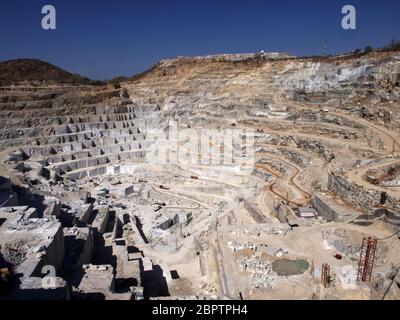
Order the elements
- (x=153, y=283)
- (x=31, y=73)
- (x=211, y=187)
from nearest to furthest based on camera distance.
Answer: (x=153, y=283)
(x=211, y=187)
(x=31, y=73)

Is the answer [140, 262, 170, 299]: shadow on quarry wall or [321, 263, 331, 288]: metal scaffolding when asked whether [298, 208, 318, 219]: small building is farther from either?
[140, 262, 170, 299]: shadow on quarry wall

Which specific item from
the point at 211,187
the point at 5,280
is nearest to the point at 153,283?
the point at 5,280

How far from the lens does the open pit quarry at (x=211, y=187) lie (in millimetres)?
11602

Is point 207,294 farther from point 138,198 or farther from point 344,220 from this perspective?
point 138,198

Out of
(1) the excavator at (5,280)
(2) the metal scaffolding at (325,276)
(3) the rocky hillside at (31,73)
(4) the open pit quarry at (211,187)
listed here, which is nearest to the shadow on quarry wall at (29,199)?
(4) the open pit quarry at (211,187)

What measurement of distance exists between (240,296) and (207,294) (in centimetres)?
171

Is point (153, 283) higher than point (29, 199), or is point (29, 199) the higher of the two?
point (29, 199)

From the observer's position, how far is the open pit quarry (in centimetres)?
1160

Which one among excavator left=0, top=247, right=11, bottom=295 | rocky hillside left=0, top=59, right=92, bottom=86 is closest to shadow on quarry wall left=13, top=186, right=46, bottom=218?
excavator left=0, top=247, right=11, bottom=295

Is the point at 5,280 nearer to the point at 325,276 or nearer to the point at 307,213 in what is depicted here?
the point at 325,276

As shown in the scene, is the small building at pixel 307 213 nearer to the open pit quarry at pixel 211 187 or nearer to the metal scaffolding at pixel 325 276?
the open pit quarry at pixel 211 187

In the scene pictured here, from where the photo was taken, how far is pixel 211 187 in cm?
2420

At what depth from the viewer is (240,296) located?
36.3ft

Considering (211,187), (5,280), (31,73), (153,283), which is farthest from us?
(31,73)
